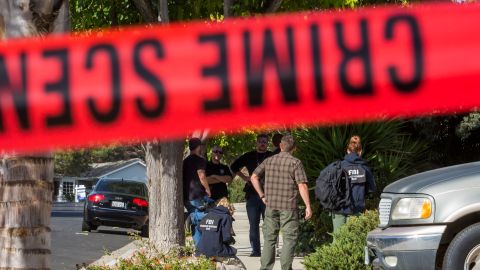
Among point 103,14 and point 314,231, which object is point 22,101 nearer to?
point 314,231

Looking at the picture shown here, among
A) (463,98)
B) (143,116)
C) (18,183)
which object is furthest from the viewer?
(18,183)

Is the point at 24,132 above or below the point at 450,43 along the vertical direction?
below

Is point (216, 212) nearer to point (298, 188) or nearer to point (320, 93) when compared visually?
point (298, 188)

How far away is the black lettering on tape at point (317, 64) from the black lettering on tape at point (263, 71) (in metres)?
0.04

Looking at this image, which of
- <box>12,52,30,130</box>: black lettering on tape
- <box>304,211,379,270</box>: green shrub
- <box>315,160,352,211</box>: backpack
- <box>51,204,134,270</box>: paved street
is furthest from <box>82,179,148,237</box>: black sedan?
<box>12,52,30,130</box>: black lettering on tape

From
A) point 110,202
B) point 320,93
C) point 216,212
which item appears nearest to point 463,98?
point 320,93

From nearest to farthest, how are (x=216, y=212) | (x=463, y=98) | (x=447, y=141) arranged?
(x=463, y=98) → (x=216, y=212) → (x=447, y=141)

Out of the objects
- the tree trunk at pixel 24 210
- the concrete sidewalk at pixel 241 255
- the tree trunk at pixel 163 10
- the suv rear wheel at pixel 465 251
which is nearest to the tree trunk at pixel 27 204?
the tree trunk at pixel 24 210

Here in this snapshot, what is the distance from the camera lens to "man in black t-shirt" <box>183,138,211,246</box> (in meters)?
11.6

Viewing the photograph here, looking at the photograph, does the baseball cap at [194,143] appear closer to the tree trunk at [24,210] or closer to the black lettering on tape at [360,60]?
the tree trunk at [24,210]

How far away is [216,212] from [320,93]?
28.5 feet

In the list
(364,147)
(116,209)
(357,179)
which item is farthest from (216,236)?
(116,209)

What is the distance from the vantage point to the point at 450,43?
6.57 feet

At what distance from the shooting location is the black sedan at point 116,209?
24344 millimetres
